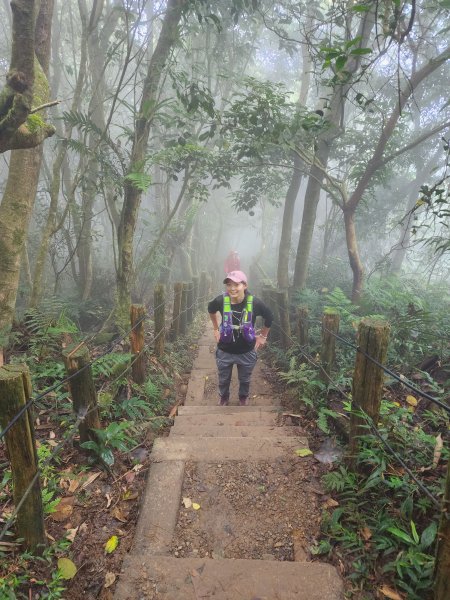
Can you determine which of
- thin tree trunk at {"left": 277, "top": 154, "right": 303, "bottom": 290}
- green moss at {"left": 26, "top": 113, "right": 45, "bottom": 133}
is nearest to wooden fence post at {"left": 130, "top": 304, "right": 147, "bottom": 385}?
green moss at {"left": 26, "top": 113, "right": 45, "bottom": 133}

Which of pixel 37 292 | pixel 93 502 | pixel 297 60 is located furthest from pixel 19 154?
pixel 297 60

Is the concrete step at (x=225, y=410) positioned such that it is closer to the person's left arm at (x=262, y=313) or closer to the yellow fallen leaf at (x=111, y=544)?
the person's left arm at (x=262, y=313)

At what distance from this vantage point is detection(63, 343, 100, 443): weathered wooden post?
9.89 ft

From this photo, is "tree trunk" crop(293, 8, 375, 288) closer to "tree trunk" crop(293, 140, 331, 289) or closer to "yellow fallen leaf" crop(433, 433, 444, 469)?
"tree trunk" crop(293, 140, 331, 289)

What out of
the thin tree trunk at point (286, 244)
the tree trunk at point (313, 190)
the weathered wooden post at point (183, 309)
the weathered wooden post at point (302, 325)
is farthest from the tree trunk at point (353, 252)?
the weathered wooden post at point (183, 309)

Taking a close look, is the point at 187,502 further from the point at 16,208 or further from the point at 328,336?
the point at 16,208

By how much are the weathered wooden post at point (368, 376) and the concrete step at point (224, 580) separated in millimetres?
986

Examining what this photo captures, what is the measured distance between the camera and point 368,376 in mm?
2889

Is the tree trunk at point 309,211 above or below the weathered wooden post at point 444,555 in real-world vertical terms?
above

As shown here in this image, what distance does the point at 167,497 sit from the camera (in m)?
2.93

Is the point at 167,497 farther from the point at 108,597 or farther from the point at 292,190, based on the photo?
the point at 292,190

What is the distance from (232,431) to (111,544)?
1.77 meters

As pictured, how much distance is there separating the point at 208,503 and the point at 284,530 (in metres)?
0.61

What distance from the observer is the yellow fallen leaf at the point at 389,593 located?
82.7 inches
